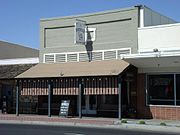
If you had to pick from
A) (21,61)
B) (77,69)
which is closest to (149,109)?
(77,69)

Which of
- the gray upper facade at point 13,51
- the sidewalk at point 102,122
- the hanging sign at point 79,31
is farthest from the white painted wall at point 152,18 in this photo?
the gray upper facade at point 13,51

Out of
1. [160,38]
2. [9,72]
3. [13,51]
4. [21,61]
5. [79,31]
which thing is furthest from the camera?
[13,51]

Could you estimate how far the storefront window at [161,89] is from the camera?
2555 cm

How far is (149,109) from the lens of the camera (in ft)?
85.1

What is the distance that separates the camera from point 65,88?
27.5 metres

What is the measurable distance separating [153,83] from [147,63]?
177 cm

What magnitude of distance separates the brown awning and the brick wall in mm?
1887

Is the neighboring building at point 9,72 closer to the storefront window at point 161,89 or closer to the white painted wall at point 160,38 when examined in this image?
the white painted wall at point 160,38

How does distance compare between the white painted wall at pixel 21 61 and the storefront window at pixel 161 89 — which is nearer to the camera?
the storefront window at pixel 161 89

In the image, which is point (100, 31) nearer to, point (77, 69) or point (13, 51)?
point (77, 69)

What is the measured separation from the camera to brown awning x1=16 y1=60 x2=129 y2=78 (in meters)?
25.4

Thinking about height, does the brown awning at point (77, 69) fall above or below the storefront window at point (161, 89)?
above

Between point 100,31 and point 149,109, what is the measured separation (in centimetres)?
622

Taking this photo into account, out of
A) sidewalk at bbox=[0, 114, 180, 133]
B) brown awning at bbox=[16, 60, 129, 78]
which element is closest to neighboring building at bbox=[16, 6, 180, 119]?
brown awning at bbox=[16, 60, 129, 78]
